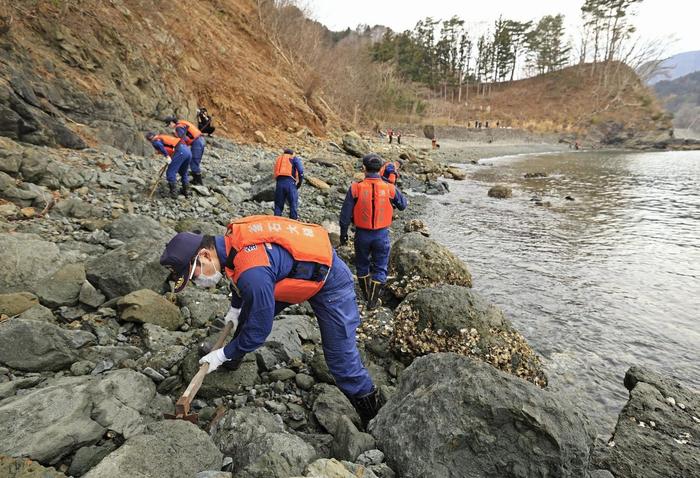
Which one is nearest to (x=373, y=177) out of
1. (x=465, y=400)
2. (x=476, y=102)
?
(x=465, y=400)

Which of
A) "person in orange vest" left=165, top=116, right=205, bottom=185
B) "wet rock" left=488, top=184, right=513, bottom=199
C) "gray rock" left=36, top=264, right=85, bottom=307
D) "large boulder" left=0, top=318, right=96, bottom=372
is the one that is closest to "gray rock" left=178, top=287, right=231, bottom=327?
"gray rock" left=36, top=264, right=85, bottom=307

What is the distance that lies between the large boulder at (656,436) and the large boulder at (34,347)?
5.06m

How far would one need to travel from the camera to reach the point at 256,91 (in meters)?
21.0

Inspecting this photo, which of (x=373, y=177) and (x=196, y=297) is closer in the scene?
(x=196, y=297)

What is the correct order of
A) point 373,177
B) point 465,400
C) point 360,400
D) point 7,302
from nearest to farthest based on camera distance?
point 465,400 < point 360,400 < point 7,302 < point 373,177

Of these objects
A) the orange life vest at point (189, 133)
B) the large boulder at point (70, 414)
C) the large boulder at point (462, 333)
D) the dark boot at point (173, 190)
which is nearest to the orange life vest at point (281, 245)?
the large boulder at point (70, 414)

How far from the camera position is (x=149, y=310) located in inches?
171

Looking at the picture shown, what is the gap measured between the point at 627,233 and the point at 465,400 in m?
12.9

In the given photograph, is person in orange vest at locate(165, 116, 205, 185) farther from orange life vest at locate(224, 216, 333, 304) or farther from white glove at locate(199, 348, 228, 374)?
white glove at locate(199, 348, 228, 374)

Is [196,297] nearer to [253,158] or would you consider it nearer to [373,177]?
[373,177]

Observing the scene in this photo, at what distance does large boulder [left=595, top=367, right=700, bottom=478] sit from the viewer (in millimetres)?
3297

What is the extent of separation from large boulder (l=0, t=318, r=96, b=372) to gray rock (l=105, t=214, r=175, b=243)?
283 centimetres

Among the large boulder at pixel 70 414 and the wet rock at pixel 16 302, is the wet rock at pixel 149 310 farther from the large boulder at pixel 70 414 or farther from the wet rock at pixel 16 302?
the large boulder at pixel 70 414

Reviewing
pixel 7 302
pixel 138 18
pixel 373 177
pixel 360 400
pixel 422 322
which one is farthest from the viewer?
pixel 138 18
